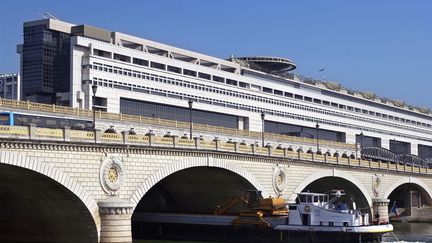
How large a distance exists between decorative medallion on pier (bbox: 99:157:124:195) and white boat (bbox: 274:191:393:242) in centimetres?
1753

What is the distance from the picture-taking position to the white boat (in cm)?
5822

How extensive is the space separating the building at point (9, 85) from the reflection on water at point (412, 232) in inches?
2384

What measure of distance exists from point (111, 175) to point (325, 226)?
20946mm

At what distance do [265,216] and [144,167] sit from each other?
15.1m

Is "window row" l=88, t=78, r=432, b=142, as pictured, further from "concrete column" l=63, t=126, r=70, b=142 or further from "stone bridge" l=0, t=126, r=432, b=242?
"concrete column" l=63, t=126, r=70, b=142

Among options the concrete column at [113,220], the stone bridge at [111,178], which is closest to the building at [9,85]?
the stone bridge at [111,178]

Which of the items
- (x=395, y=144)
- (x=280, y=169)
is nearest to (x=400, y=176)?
(x=280, y=169)

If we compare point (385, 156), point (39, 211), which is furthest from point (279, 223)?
point (385, 156)

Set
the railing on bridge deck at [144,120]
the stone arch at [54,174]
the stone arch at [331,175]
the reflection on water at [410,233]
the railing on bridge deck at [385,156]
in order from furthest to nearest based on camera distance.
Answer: the railing on bridge deck at [385,156] < the stone arch at [331,175] < the reflection on water at [410,233] < the railing on bridge deck at [144,120] < the stone arch at [54,174]

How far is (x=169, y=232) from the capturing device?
216ft

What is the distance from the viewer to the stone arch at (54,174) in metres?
40.8

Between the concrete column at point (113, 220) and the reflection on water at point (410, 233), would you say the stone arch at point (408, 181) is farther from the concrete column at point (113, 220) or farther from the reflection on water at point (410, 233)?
the concrete column at point (113, 220)

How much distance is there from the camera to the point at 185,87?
111312 mm

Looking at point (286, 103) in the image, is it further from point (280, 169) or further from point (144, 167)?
point (144, 167)
